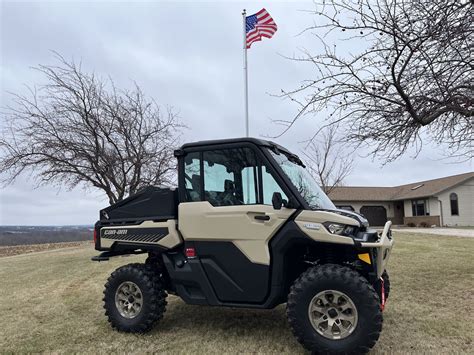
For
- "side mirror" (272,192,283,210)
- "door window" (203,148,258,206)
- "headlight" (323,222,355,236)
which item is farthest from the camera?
"door window" (203,148,258,206)

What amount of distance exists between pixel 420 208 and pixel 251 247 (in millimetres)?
35467

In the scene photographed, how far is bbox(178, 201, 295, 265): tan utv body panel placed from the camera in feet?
14.3

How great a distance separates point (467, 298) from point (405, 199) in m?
33.2

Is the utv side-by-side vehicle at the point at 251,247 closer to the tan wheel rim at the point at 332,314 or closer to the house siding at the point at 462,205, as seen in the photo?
the tan wheel rim at the point at 332,314

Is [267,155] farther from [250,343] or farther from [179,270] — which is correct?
[250,343]

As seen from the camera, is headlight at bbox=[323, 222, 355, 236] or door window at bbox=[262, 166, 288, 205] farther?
door window at bbox=[262, 166, 288, 205]

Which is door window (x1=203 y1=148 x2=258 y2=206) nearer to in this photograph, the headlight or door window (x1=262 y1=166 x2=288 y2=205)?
door window (x1=262 y1=166 x2=288 y2=205)

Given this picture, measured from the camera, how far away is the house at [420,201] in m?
33.6

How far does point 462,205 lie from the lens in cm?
3381

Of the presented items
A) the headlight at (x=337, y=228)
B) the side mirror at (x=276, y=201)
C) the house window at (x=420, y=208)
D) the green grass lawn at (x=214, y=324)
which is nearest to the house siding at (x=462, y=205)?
the house window at (x=420, y=208)

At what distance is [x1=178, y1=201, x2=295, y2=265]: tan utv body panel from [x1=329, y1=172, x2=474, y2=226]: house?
27182 millimetres

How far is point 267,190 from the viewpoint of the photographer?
4.48 metres

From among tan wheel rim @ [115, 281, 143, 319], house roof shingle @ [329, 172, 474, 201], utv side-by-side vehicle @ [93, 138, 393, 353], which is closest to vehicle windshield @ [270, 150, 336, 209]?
utv side-by-side vehicle @ [93, 138, 393, 353]

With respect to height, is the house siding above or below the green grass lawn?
above
